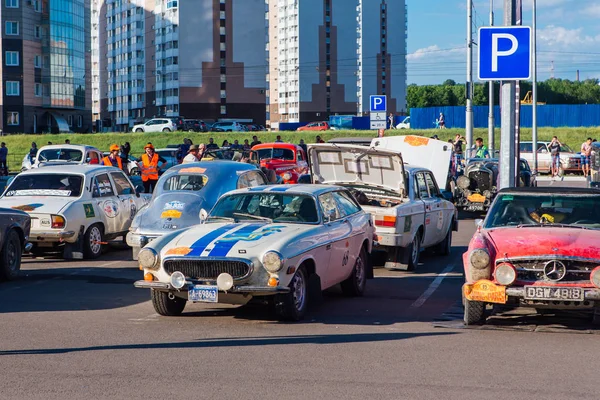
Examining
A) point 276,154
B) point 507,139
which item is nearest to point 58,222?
point 507,139

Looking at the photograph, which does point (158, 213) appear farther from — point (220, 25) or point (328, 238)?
point (220, 25)

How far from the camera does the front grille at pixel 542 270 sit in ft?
31.0

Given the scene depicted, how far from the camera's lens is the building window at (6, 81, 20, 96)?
9806 centimetres

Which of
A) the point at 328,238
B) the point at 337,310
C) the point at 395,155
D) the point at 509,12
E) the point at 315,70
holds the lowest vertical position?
the point at 337,310

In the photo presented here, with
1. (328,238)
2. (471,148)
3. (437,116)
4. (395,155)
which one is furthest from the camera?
(437,116)

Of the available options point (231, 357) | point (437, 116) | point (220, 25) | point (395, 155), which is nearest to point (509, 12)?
point (395, 155)

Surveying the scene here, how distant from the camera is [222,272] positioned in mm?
9922

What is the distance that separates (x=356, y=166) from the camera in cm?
1593

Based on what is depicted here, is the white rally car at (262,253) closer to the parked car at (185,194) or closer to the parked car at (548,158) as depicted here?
the parked car at (185,194)

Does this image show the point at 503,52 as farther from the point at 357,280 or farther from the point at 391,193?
the point at 357,280

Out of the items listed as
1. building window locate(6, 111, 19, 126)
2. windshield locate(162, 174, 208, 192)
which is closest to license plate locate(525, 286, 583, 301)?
windshield locate(162, 174, 208, 192)

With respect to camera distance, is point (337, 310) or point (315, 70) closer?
point (337, 310)

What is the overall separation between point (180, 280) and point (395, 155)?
620cm

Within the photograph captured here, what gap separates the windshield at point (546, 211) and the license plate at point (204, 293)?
3.27 m
